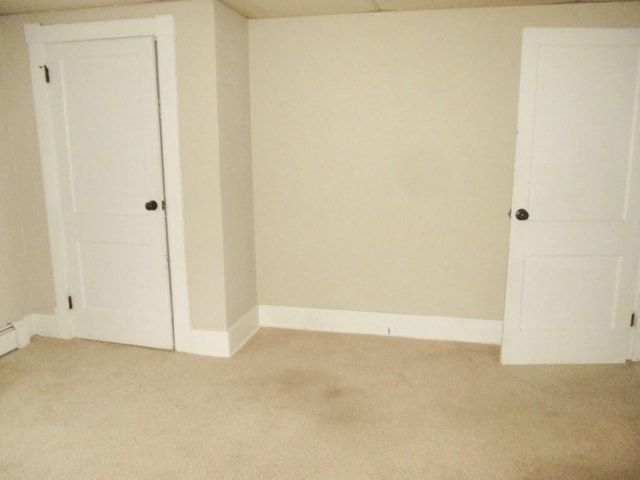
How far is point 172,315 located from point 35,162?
1559 millimetres

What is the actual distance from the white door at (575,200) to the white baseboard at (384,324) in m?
0.36

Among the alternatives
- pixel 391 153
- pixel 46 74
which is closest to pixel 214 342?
pixel 391 153

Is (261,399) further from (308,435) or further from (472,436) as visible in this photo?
(472,436)

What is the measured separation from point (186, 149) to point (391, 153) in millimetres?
A: 1474

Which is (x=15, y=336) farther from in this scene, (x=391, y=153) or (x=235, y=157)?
(x=391, y=153)

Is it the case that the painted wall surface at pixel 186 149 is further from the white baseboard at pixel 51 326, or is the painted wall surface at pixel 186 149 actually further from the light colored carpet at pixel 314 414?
the light colored carpet at pixel 314 414

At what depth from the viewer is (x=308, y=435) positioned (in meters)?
2.37

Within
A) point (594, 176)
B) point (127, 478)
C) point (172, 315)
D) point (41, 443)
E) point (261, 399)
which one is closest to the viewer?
point (127, 478)

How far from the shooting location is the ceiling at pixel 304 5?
298 centimetres

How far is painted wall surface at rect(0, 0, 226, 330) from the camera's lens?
299cm

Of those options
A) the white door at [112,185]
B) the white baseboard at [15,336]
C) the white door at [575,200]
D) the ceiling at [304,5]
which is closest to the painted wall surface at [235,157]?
the ceiling at [304,5]

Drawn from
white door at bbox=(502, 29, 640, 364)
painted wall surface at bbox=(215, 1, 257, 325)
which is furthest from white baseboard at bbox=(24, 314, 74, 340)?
white door at bbox=(502, 29, 640, 364)

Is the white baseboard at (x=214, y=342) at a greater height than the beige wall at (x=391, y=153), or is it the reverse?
the beige wall at (x=391, y=153)

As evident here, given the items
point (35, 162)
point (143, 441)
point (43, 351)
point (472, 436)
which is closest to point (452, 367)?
point (472, 436)
